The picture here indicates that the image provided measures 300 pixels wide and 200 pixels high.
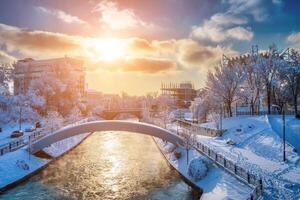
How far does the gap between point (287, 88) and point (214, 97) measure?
52.7 ft

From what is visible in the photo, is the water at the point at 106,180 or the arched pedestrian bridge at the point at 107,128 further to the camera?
the arched pedestrian bridge at the point at 107,128

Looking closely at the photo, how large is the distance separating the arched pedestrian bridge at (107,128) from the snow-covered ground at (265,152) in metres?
7.08

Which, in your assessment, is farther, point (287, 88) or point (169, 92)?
point (169, 92)

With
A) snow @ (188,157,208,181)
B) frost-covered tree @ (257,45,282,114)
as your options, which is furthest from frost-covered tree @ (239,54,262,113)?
snow @ (188,157,208,181)

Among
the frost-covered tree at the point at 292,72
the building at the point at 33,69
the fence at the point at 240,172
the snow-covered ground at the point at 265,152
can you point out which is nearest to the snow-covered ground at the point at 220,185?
the fence at the point at 240,172

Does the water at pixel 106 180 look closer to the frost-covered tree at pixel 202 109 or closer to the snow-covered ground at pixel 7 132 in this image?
the snow-covered ground at pixel 7 132

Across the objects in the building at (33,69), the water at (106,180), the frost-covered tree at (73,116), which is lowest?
the water at (106,180)

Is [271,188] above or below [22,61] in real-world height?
below

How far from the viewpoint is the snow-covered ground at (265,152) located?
24.3 metres

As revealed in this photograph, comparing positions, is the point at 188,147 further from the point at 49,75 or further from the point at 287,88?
the point at 49,75

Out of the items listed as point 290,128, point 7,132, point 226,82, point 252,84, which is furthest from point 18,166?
point 252,84

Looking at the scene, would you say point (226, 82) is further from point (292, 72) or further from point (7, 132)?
point (7, 132)

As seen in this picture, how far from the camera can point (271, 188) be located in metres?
23.8

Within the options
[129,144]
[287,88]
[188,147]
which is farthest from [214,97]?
[188,147]
